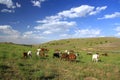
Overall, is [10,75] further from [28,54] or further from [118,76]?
[28,54]

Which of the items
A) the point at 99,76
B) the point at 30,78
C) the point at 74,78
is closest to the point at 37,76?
the point at 30,78

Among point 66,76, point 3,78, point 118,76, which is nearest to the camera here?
point 3,78

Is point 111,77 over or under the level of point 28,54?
under

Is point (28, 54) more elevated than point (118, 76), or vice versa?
point (28, 54)

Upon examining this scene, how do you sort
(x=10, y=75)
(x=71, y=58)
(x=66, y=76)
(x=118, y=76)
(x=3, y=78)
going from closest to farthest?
(x=3, y=78) < (x=10, y=75) < (x=66, y=76) < (x=118, y=76) < (x=71, y=58)

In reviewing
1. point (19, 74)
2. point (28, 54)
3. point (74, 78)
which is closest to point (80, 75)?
point (74, 78)

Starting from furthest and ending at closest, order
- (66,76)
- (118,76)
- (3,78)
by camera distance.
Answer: (118,76) → (66,76) → (3,78)

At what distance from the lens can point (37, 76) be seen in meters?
17.3

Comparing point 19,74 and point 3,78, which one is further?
point 19,74

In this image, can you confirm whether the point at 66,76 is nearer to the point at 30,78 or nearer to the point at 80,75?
the point at 80,75

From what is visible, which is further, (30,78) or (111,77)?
(111,77)

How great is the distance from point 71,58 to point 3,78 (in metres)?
16.1

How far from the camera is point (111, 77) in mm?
18891

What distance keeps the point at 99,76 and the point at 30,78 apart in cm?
648
